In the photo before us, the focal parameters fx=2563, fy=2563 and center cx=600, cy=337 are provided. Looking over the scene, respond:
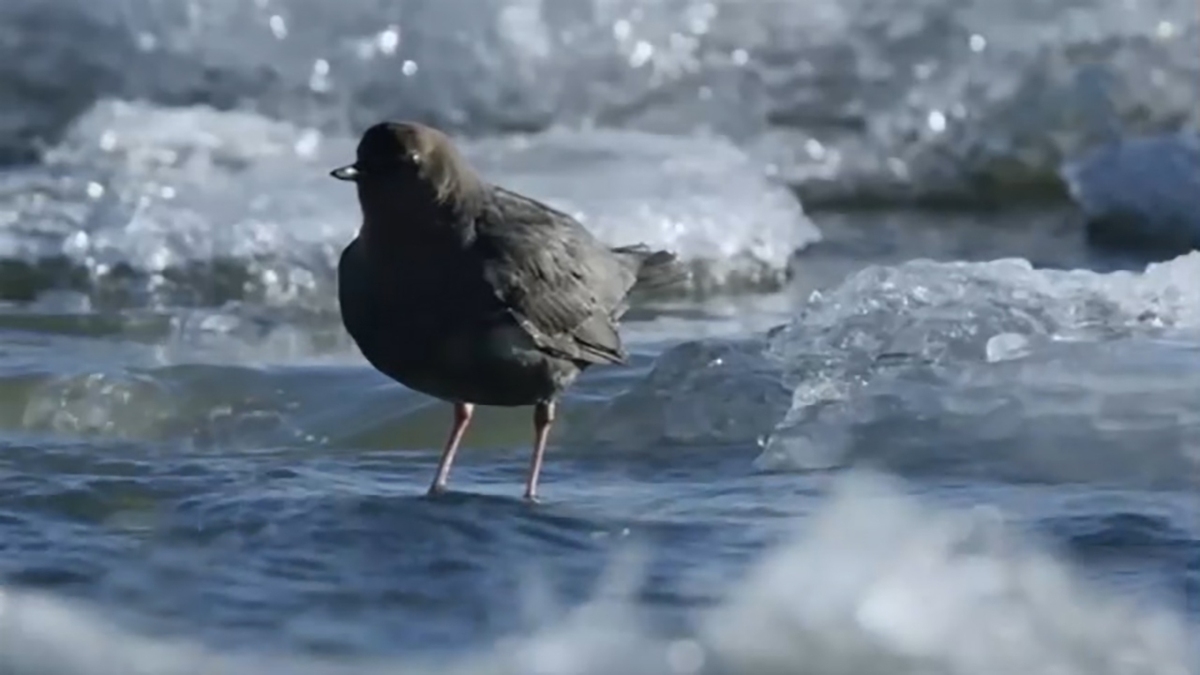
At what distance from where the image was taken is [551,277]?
19.7 feet

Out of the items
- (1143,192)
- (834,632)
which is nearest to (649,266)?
(834,632)

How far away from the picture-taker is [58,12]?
12430 millimetres

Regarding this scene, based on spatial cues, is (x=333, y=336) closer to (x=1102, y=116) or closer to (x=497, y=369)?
(x=497, y=369)

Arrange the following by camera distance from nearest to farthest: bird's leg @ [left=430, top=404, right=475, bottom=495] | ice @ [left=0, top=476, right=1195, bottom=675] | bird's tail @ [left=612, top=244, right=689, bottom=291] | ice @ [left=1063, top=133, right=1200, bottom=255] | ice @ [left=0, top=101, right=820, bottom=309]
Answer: ice @ [left=0, top=476, right=1195, bottom=675] → bird's leg @ [left=430, top=404, right=475, bottom=495] → bird's tail @ [left=612, top=244, right=689, bottom=291] → ice @ [left=0, top=101, right=820, bottom=309] → ice @ [left=1063, top=133, right=1200, bottom=255]

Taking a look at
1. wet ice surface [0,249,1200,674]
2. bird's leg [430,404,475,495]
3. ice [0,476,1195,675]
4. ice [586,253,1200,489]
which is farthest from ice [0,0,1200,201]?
ice [0,476,1195,675]

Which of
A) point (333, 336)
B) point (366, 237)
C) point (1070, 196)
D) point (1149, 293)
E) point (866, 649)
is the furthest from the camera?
point (1070, 196)

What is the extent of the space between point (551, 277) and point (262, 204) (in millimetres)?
3643

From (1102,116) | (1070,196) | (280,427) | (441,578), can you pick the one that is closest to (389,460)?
(280,427)

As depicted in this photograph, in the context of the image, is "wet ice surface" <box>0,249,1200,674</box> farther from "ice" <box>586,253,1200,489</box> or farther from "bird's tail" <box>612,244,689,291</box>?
"bird's tail" <box>612,244,689,291</box>

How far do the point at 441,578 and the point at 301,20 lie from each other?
7.84 meters

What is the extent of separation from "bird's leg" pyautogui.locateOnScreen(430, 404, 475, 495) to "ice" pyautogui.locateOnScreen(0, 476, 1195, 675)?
131cm

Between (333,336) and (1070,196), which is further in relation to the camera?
(1070,196)

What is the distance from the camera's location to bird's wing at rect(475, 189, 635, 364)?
5.85 meters

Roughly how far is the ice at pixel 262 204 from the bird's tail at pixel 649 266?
6.71 ft
